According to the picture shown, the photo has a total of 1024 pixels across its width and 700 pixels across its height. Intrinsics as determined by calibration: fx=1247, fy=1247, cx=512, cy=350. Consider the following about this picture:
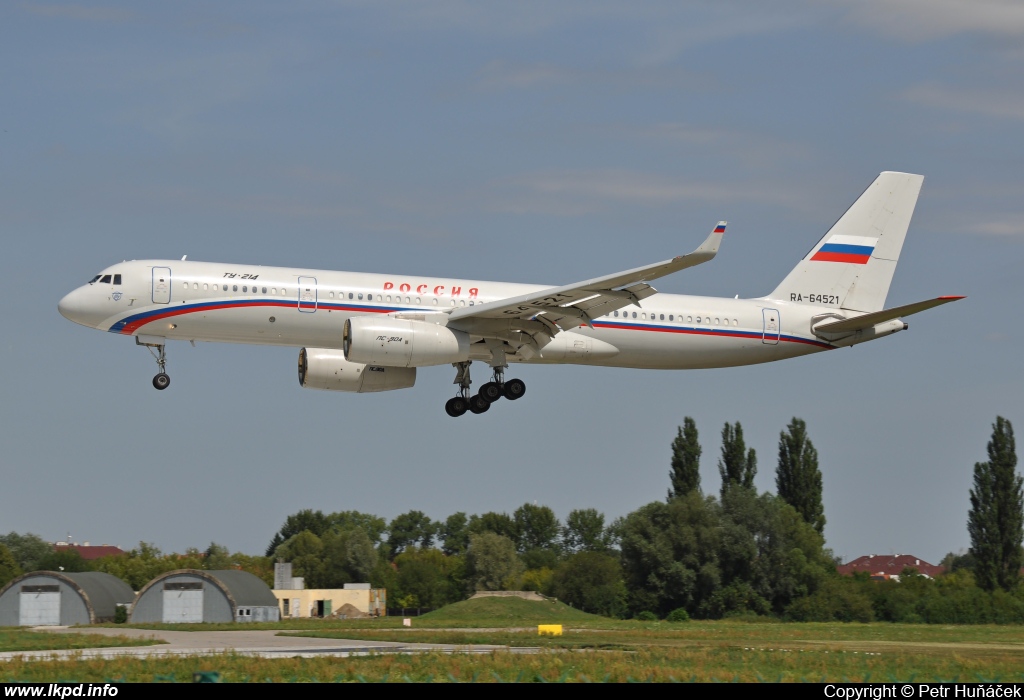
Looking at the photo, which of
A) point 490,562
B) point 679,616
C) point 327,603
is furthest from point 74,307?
point 490,562

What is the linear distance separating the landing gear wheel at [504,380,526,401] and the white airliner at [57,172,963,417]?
0.10ft

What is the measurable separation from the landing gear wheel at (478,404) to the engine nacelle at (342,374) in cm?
209

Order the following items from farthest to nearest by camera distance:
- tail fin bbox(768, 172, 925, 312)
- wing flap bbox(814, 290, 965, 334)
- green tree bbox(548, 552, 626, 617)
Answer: green tree bbox(548, 552, 626, 617) < tail fin bbox(768, 172, 925, 312) < wing flap bbox(814, 290, 965, 334)

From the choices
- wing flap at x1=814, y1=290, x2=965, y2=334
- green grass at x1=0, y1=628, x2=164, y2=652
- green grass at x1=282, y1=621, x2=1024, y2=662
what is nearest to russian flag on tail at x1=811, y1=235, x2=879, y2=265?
wing flap at x1=814, y1=290, x2=965, y2=334

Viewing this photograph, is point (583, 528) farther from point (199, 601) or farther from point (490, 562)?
point (199, 601)

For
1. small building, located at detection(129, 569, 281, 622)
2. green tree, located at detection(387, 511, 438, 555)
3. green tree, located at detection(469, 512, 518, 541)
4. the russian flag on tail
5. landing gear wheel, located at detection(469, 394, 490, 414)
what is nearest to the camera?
landing gear wheel, located at detection(469, 394, 490, 414)

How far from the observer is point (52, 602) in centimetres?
6356

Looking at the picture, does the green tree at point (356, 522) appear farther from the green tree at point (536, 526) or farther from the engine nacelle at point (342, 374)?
the engine nacelle at point (342, 374)

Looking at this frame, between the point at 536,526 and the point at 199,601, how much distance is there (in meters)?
67.2

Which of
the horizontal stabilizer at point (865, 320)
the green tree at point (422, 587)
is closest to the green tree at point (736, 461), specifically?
the green tree at point (422, 587)

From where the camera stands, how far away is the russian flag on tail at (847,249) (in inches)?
1743

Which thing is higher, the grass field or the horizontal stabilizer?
the horizontal stabilizer

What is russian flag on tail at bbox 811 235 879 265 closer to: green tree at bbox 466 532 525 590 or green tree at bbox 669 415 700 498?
green tree at bbox 669 415 700 498

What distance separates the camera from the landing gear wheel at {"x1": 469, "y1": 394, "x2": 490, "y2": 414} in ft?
129
